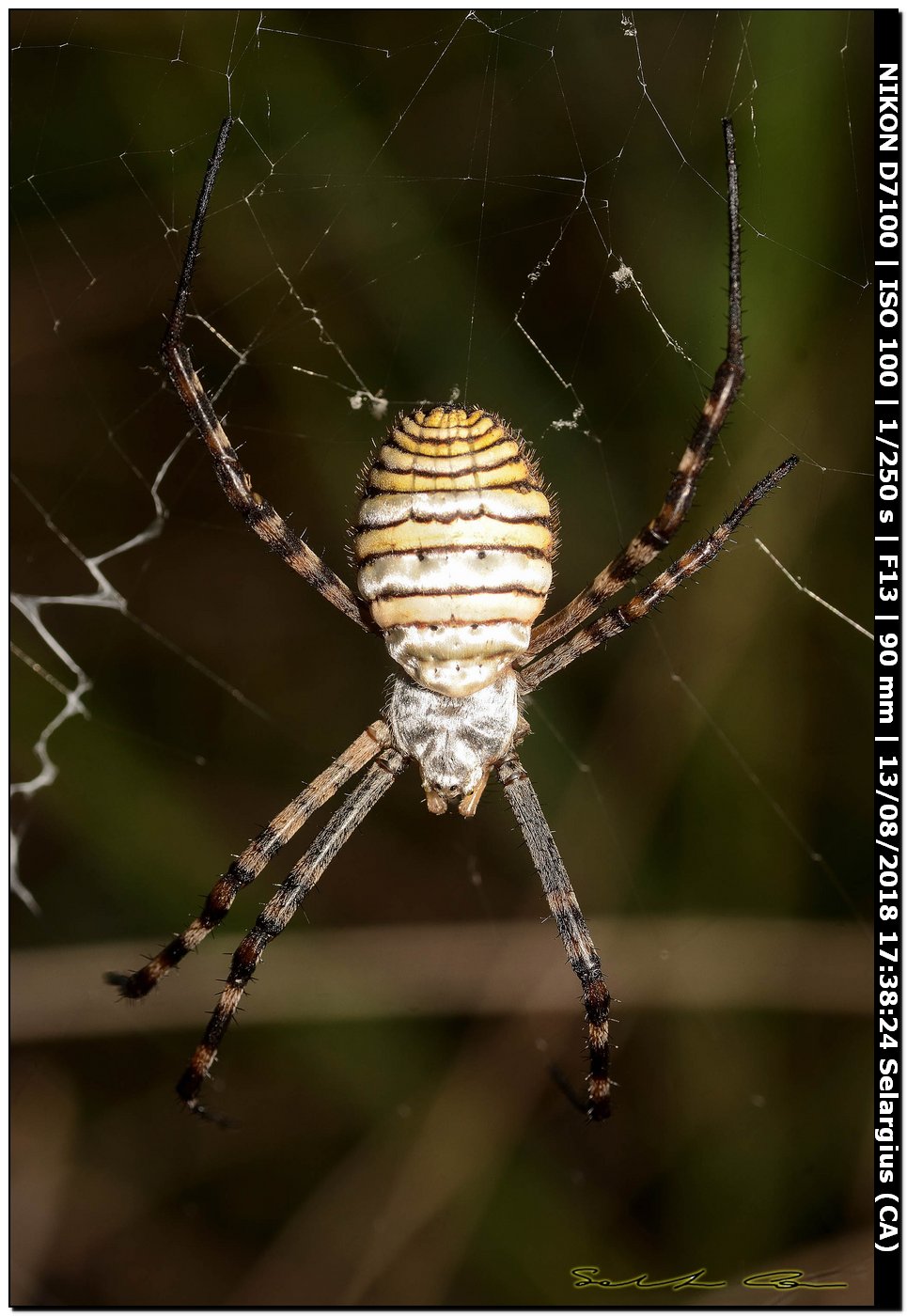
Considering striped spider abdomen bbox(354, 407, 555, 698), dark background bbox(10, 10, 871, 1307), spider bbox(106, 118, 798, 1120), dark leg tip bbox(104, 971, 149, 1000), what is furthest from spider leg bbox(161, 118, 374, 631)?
dark leg tip bbox(104, 971, 149, 1000)

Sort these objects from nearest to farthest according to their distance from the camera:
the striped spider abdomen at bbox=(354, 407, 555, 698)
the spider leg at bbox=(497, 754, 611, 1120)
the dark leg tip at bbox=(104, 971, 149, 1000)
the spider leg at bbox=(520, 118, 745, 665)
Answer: the spider leg at bbox=(520, 118, 745, 665) → the striped spider abdomen at bbox=(354, 407, 555, 698) → the spider leg at bbox=(497, 754, 611, 1120) → the dark leg tip at bbox=(104, 971, 149, 1000)

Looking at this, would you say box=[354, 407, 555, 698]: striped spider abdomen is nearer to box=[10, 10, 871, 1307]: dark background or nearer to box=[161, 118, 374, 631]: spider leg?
box=[161, 118, 374, 631]: spider leg

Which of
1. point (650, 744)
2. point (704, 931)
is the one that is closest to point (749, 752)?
point (650, 744)

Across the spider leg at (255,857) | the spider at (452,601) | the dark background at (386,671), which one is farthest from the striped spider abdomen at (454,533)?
the dark background at (386,671)

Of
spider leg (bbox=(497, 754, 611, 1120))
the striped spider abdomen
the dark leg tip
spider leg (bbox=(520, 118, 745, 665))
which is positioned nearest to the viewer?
spider leg (bbox=(520, 118, 745, 665))

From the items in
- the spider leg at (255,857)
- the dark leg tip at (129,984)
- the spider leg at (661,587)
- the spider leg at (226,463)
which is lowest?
the dark leg tip at (129,984)

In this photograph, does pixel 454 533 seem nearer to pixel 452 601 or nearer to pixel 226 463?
pixel 452 601

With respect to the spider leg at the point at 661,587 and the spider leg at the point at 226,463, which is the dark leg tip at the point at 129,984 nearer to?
the spider leg at the point at 226,463
